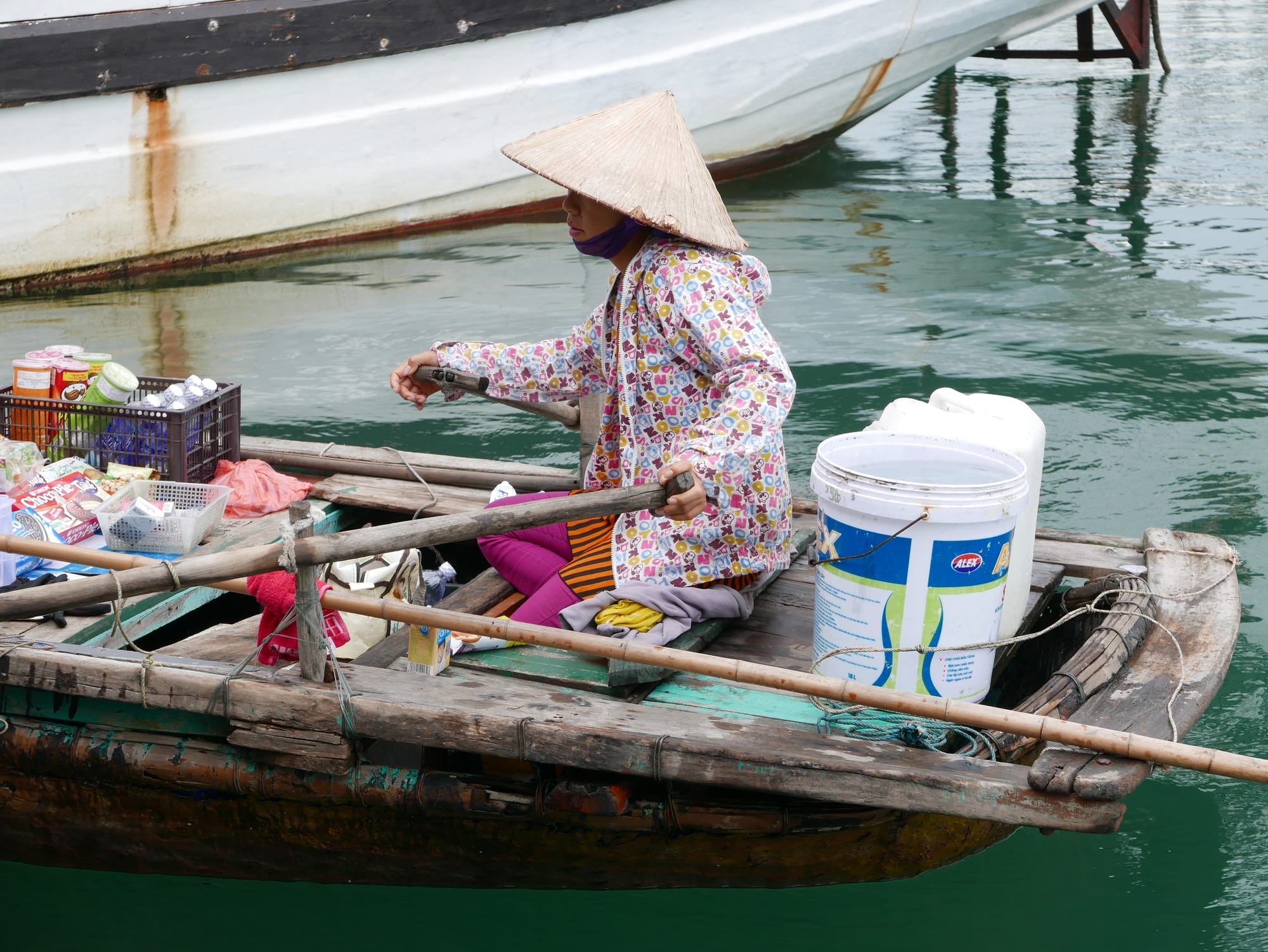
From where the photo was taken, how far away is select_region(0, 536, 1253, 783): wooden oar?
2283mm

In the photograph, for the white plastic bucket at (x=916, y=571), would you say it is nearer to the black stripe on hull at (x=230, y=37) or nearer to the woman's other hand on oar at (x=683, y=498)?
the woman's other hand on oar at (x=683, y=498)

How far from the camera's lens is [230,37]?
840 cm

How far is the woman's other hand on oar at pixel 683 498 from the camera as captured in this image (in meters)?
2.72

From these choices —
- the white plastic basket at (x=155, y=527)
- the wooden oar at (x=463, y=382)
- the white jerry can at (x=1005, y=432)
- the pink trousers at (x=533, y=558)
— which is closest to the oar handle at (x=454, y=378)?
the wooden oar at (x=463, y=382)

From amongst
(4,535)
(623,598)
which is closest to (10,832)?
(4,535)

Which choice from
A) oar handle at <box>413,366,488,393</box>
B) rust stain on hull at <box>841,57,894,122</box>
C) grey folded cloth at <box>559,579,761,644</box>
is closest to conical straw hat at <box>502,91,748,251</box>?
oar handle at <box>413,366,488,393</box>

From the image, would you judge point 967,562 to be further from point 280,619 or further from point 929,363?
point 929,363

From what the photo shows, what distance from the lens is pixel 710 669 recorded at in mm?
2488

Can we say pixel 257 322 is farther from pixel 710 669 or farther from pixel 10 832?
pixel 710 669

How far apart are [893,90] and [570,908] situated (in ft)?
33.2

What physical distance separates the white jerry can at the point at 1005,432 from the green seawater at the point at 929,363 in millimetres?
800

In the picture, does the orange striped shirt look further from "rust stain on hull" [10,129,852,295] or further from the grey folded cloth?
"rust stain on hull" [10,129,852,295]

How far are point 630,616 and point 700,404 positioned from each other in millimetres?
511

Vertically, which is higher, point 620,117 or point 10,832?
point 620,117
